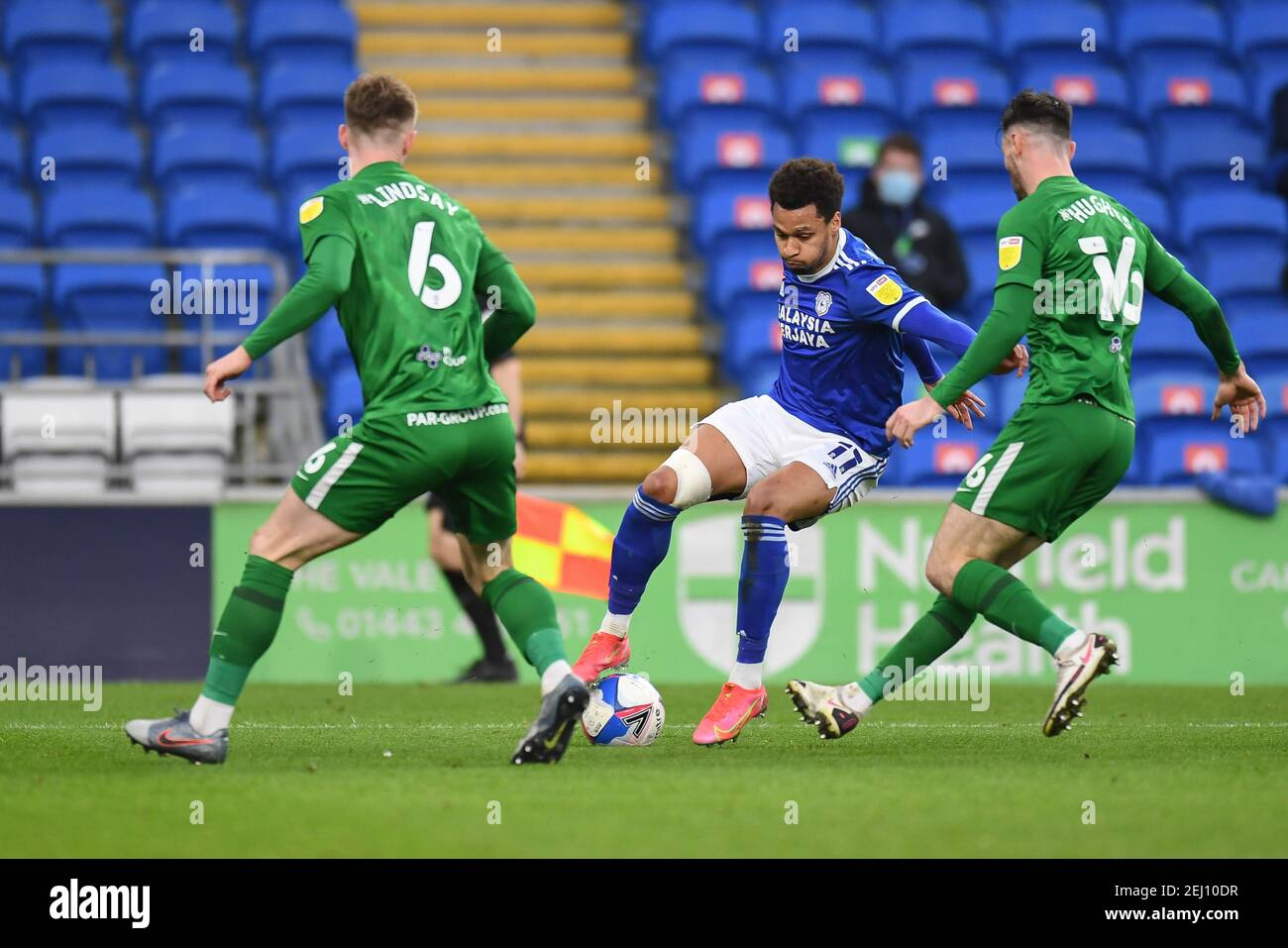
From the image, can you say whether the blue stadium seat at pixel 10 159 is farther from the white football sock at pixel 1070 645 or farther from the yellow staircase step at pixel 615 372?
the white football sock at pixel 1070 645

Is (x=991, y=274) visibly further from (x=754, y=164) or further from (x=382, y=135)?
(x=382, y=135)

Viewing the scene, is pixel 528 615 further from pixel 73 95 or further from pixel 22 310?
pixel 73 95

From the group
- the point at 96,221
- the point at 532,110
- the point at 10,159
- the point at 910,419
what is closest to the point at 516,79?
the point at 532,110

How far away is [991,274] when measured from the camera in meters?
13.4

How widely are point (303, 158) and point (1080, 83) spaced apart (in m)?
6.03

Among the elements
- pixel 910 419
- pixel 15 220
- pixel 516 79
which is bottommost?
pixel 910 419

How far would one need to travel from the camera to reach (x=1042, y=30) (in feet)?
51.3

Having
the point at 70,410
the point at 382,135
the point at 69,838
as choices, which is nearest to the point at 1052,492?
the point at 382,135

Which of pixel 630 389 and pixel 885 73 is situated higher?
pixel 885 73

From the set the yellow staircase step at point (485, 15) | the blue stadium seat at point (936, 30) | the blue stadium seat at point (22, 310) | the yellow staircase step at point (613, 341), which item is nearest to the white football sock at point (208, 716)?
the blue stadium seat at point (22, 310)

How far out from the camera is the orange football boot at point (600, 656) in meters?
6.91

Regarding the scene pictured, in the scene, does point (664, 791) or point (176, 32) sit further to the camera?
point (176, 32)

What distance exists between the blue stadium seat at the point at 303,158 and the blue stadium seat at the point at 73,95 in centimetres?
122

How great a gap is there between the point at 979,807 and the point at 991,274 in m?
8.72
